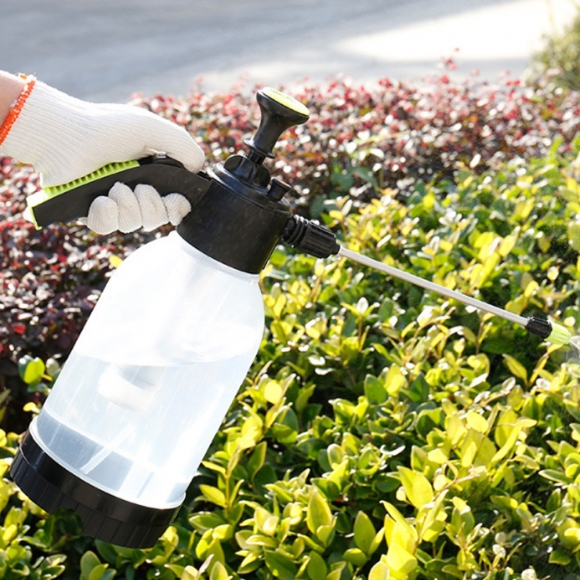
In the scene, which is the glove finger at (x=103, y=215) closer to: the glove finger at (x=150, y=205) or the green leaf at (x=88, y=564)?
the glove finger at (x=150, y=205)

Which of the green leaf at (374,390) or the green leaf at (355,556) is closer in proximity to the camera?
the green leaf at (355,556)

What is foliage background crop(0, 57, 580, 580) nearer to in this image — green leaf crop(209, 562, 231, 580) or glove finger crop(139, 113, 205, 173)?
green leaf crop(209, 562, 231, 580)

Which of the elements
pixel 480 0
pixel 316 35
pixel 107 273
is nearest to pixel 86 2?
pixel 316 35

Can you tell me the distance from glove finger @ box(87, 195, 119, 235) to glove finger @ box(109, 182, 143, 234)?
10 millimetres

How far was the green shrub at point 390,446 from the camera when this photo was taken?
4.95 ft

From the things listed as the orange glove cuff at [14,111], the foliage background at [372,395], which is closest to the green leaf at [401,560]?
the foliage background at [372,395]

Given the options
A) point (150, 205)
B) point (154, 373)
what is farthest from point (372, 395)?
point (150, 205)

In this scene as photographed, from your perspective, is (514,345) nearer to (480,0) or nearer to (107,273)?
(107,273)

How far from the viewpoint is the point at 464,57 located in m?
8.74

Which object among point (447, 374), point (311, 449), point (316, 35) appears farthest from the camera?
point (316, 35)

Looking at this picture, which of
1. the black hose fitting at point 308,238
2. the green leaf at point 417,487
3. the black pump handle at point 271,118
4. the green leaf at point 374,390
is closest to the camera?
→ the black pump handle at point 271,118

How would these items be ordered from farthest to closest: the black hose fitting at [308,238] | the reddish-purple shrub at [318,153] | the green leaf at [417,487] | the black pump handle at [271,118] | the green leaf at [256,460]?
the reddish-purple shrub at [318,153]
the green leaf at [256,460]
the green leaf at [417,487]
the black hose fitting at [308,238]
the black pump handle at [271,118]

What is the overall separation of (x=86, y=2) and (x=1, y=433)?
10.6 meters

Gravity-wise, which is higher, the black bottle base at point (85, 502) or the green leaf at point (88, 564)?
the black bottle base at point (85, 502)
